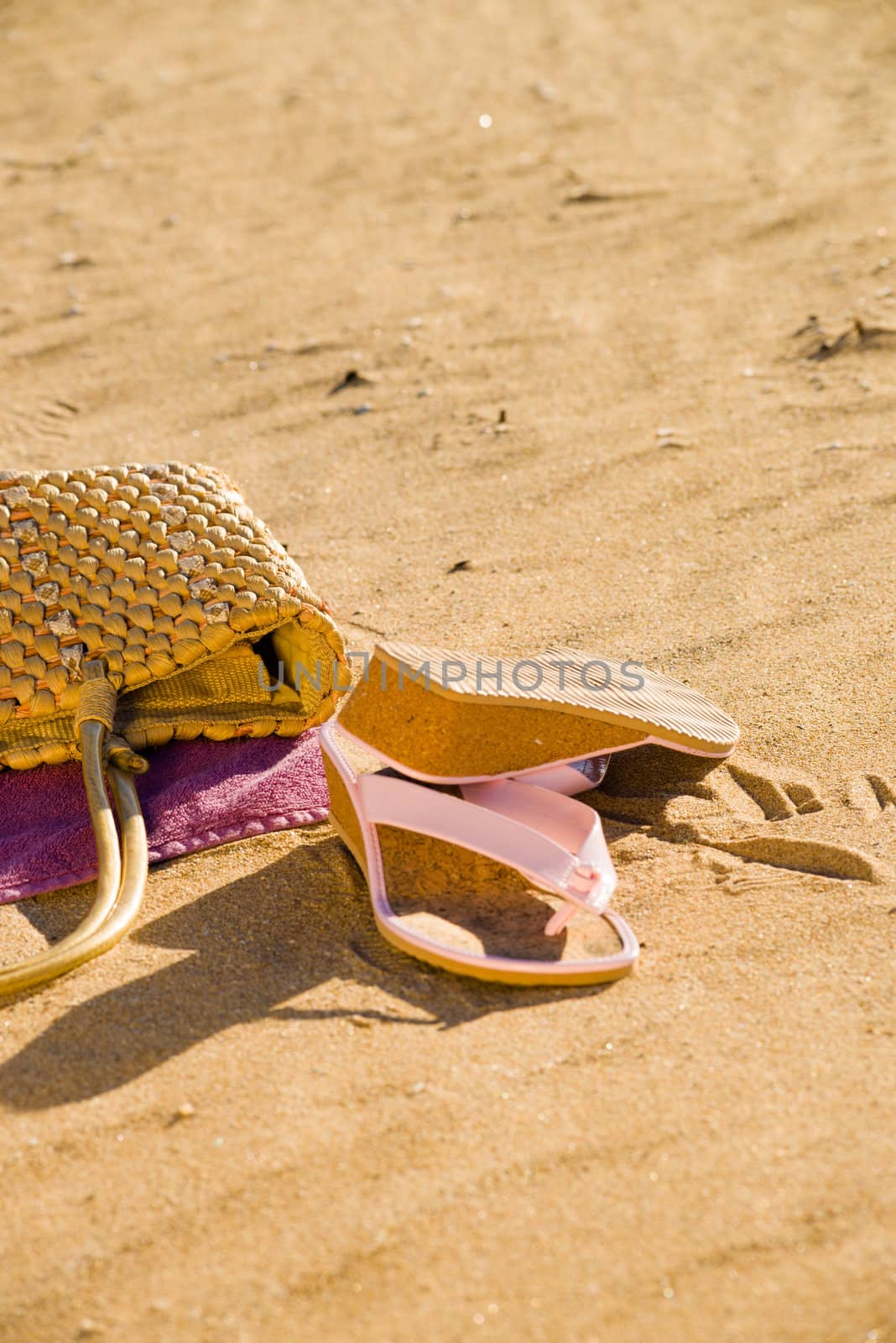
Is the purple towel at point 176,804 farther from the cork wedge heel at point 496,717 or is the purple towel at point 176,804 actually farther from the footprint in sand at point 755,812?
the footprint in sand at point 755,812

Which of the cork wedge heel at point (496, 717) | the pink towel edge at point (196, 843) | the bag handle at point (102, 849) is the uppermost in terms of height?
the cork wedge heel at point (496, 717)

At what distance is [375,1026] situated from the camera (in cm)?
158

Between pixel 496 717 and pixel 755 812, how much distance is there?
454mm

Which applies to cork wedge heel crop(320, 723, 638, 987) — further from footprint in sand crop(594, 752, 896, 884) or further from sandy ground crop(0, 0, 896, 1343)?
footprint in sand crop(594, 752, 896, 884)

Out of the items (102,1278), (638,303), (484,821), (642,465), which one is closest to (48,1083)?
(102,1278)

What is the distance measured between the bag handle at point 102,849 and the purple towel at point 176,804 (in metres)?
Answer: 0.06

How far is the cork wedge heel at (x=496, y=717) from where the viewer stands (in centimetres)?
173

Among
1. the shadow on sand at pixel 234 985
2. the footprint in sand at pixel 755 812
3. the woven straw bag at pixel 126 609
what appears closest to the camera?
the shadow on sand at pixel 234 985

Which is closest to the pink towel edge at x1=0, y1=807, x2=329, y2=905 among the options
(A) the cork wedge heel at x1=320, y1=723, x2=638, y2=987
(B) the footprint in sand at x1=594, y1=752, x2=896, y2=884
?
(A) the cork wedge heel at x1=320, y1=723, x2=638, y2=987

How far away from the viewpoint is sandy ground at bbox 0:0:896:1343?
4.30 ft

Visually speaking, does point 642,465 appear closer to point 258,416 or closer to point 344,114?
point 258,416

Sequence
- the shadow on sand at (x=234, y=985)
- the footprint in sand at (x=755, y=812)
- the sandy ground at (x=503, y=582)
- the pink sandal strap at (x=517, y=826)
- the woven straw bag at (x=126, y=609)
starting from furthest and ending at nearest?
the woven straw bag at (x=126, y=609)
the footprint in sand at (x=755, y=812)
the pink sandal strap at (x=517, y=826)
the shadow on sand at (x=234, y=985)
the sandy ground at (x=503, y=582)

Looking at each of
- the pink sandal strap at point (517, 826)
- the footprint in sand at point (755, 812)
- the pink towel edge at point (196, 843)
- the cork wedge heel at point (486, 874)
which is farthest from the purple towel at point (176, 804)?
the footprint in sand at point (755, 812)

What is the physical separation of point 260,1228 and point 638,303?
307 centimetres
